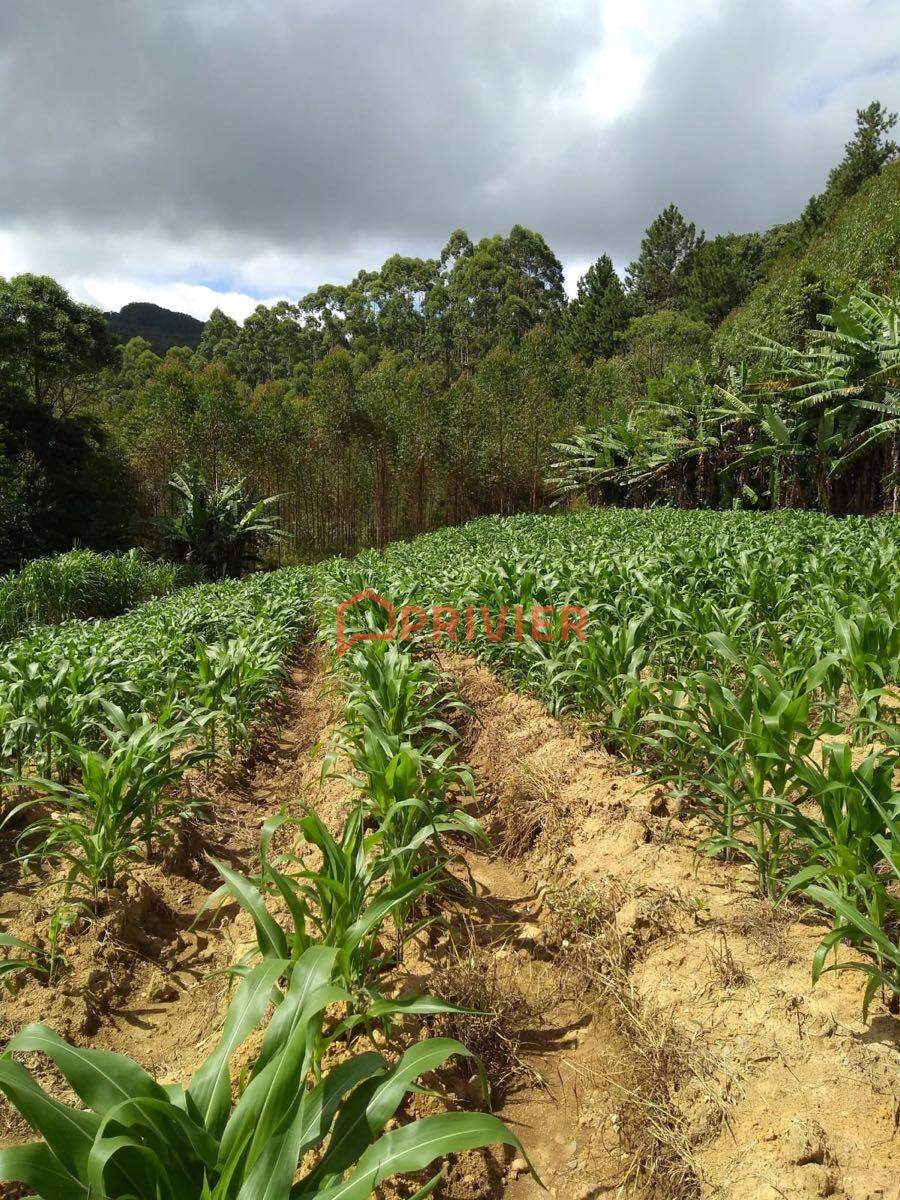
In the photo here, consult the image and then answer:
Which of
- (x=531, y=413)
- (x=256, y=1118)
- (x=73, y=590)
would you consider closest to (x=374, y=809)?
(x=256, y=1118)

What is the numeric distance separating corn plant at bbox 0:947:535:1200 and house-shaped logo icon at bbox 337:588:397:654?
3350 millimetres

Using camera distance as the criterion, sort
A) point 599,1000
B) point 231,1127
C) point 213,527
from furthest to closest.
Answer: point 213,527 < point 599,1000 < point 231,1127

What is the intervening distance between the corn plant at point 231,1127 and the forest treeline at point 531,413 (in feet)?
47.7

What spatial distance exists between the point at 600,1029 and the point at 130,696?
10.9 feet

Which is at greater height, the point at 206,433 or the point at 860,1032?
the point at 206,433

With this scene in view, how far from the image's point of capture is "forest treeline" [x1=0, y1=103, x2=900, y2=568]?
50.4 feet

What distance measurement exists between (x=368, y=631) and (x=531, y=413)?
910 inches

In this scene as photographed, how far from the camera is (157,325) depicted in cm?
7794

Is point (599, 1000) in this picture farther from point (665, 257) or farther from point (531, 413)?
point (665, 257)

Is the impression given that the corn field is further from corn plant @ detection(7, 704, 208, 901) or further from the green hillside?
the green hillside

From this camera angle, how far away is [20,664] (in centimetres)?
432

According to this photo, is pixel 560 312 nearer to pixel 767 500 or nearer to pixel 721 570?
pixel 767 500

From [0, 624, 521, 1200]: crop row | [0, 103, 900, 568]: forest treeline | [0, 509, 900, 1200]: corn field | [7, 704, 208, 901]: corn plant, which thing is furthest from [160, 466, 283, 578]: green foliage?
[0, 624, 521, 1200]: crop row

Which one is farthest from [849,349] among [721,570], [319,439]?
[319,439]
